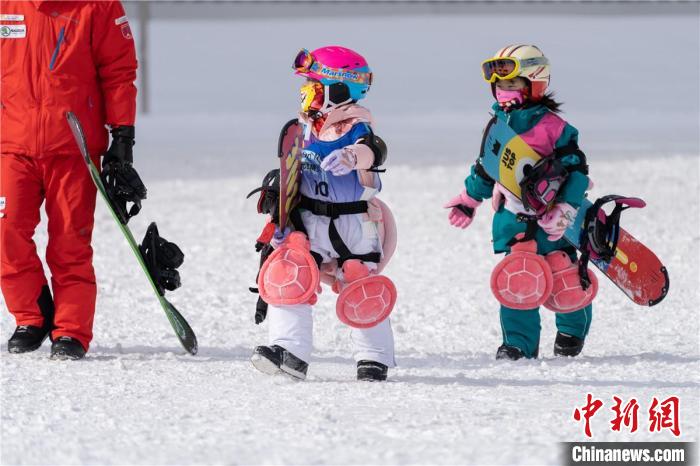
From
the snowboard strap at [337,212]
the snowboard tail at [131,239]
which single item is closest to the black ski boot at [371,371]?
the snowboard strap at [337,212]

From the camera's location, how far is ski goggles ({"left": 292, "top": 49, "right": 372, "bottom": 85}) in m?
5.46

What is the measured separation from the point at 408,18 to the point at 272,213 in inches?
1367

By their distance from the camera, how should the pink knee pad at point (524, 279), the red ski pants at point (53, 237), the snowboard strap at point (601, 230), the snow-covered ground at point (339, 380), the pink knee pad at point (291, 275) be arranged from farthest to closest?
1. the snowboard strap at point (601, 230)
2. the pink knee pad at point (524, 279)
3. the red ski pants at point (53, 237)
4. the pink knee pad at point (291, 275)
5. the snow-covered ground at point (339, 380)

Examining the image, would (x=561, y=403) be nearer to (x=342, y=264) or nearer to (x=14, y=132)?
(x=342, y=264)

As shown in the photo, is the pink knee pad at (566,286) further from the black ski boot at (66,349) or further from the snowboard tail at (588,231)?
the black ski boot at (66,349)

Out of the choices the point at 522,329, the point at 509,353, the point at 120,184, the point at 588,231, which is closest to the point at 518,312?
the point at 522,329

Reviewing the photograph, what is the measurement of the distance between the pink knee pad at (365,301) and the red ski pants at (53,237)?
1.41 m

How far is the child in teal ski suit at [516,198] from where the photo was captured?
6.01 m

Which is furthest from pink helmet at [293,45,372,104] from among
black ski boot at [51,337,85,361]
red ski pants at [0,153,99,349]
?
black ski boot at [51,337,85,361]

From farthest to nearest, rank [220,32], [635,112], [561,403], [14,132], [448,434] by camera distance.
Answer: [220,32] → [635,112] → [14,132] → [561,403] → [448,434]

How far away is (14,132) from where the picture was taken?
5883 mm

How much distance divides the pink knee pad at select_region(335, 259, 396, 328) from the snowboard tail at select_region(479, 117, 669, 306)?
3.40 feet

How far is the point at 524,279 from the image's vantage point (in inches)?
238

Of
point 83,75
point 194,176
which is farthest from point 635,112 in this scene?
point 83,75
